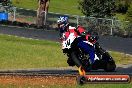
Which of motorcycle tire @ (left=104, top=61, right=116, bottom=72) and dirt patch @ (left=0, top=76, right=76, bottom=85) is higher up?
dirt patch @ (left=0, top=76, right=76, bottom=85)

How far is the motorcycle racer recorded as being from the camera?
1708 cm

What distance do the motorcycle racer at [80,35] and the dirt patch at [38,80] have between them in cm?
144

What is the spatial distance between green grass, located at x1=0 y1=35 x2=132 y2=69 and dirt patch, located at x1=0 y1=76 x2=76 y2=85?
18.9ft

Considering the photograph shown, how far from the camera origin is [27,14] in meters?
48.1

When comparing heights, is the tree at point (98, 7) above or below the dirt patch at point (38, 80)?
below

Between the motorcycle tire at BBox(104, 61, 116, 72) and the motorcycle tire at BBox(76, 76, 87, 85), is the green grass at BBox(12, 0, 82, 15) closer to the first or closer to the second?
the motorcycle tire at BBox(104, 61, 116, 72)

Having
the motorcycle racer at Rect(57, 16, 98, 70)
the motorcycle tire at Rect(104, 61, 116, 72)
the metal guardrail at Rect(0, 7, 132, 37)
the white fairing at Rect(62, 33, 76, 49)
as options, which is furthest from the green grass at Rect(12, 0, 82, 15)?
the white fairing at Rect(62, 33, 76, 49)

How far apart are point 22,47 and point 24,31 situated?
9927mm

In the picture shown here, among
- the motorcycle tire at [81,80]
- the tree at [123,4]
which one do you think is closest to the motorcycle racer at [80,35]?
the motorcycle tire at [81,80]

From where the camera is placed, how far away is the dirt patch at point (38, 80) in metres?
16.3

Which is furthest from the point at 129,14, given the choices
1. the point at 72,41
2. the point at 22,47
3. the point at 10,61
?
the point at 72,41

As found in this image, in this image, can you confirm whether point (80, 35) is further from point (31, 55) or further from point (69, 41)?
point (31, 55)

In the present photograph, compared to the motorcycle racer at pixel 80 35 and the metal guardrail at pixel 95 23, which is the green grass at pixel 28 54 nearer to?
the motorcycle racer at pixel 80 35

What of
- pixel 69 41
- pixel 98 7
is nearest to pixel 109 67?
pixel 69 41
